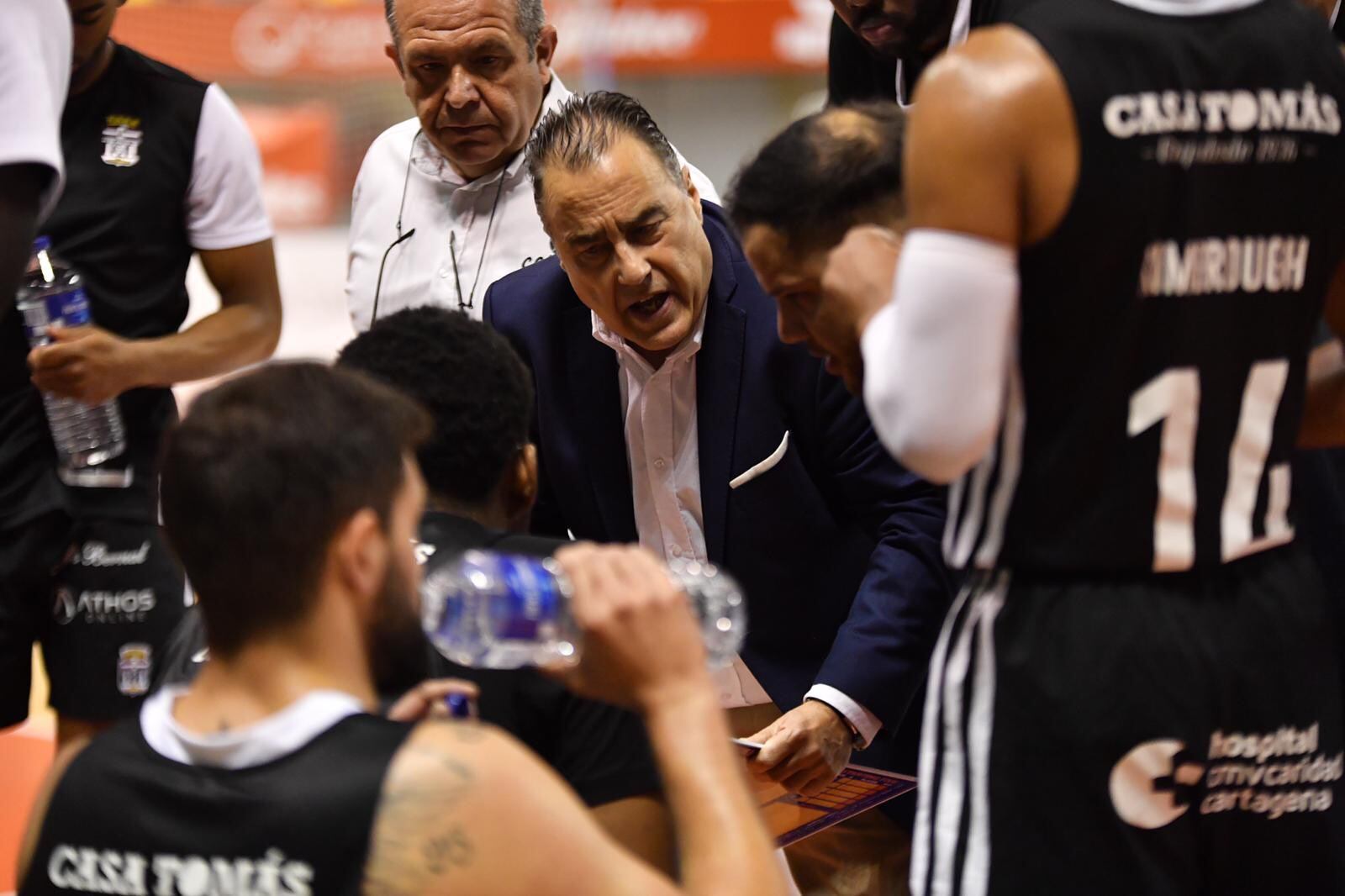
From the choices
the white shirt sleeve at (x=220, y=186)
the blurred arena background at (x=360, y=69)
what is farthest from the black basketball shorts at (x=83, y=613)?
the blurred arena background at (x=360, y=69)

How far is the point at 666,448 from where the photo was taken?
122 inches

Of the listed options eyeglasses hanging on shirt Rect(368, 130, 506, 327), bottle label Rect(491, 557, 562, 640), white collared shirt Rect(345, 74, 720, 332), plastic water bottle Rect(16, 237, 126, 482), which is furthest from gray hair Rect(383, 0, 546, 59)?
bottle label Rect(491, 557, 562, 640)

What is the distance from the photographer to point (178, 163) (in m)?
3.67

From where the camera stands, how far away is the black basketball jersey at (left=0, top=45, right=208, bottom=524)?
3.52m

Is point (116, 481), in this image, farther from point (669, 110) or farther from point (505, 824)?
point (669, 110)

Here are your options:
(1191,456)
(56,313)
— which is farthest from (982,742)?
(56,313)

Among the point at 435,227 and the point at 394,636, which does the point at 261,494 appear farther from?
the point at 435,227

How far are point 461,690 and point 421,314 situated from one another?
0.76m

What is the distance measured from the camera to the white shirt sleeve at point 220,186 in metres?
3.72

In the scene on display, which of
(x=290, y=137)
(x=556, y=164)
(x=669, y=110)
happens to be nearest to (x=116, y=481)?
(x=556, y=164)

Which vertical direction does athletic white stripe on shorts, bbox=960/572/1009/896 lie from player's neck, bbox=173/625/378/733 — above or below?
below

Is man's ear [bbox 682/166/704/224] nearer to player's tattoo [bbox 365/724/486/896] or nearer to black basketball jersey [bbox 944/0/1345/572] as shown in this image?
black basketball jersey [bbox 944/0/1345/572]

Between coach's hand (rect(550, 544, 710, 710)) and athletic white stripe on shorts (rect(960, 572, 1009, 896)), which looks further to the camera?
athletic white stripe on shorts (rect(960, 572, 1009, 896))

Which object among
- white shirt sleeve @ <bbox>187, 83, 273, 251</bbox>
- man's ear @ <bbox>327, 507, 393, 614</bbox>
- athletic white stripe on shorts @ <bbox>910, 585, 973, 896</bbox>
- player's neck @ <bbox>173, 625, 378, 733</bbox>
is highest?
white shirt sleeve @ <bbox>187, 83, 273, 251</bbox>
